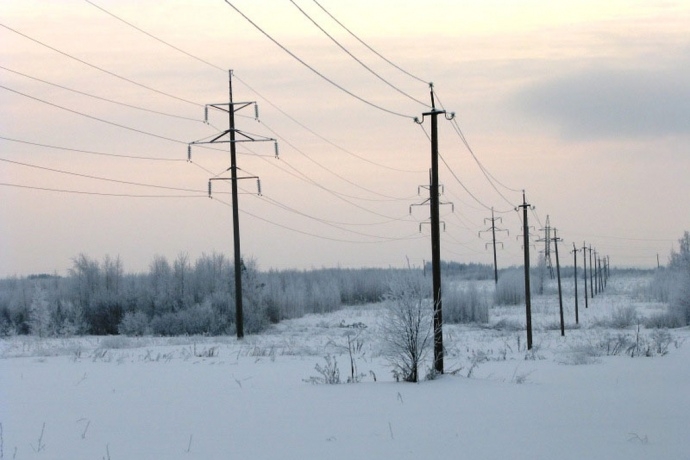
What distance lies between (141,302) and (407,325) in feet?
115

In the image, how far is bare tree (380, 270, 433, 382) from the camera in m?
15.5

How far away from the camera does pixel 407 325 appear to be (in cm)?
1557

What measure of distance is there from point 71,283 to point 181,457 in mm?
43604

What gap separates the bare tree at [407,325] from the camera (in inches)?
610

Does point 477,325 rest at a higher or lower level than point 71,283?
lower

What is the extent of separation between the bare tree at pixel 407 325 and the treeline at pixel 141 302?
1119 inches

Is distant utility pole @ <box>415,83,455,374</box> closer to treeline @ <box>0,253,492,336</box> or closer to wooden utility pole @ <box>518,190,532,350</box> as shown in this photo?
wooden utility pole @ <box>518,190,532,350</box>

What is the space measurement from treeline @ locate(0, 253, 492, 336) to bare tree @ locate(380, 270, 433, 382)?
28.4 metres

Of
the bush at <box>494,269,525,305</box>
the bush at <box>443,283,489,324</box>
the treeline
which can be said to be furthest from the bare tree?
the bush at <box>494,269,525,305</box>

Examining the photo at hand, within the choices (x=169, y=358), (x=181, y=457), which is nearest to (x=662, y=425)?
(x=181, y=457)

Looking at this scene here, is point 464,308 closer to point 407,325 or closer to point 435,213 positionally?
point 435,213

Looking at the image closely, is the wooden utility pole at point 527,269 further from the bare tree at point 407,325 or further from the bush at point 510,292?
the bush at point 510,292

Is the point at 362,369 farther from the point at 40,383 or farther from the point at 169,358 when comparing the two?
the point at 40,383

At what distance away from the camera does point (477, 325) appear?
55.8m
